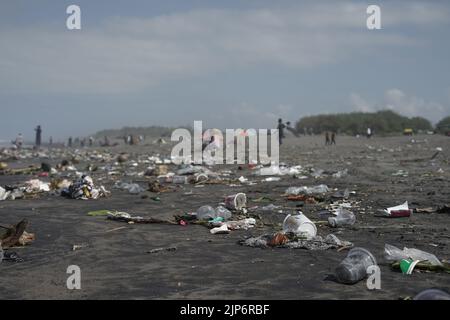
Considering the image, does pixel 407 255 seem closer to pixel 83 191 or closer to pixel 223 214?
pixel 223 214

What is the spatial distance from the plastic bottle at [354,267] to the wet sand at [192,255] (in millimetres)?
93

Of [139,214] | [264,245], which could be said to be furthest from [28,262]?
[139,214]

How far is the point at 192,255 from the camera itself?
228 inches

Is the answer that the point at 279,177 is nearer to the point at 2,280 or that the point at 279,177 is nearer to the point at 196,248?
the point at 196,248

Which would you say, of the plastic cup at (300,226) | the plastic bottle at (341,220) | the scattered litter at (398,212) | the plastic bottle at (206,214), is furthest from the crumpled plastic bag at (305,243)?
the scattered litter at (398,212)

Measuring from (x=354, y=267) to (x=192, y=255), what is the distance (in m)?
1.96

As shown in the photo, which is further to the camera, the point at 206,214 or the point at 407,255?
the point at 206,214

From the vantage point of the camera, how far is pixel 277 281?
4.63 m

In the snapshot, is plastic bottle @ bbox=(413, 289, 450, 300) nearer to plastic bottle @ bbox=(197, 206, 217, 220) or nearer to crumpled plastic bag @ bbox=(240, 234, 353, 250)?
crumpled plastic bag @ bbox=(240, 234, 353, 250)

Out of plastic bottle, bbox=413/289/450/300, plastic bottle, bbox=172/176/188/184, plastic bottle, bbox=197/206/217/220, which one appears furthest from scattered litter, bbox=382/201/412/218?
plastic bottle, bbox=172/176/188/184

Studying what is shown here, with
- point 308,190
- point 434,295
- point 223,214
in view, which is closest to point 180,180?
point 308,190

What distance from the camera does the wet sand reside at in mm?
4383

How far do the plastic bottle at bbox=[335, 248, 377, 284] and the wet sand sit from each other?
0.31 feet

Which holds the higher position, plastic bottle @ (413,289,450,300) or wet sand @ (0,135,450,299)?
plastic bottle @ (413,289,450,300)
